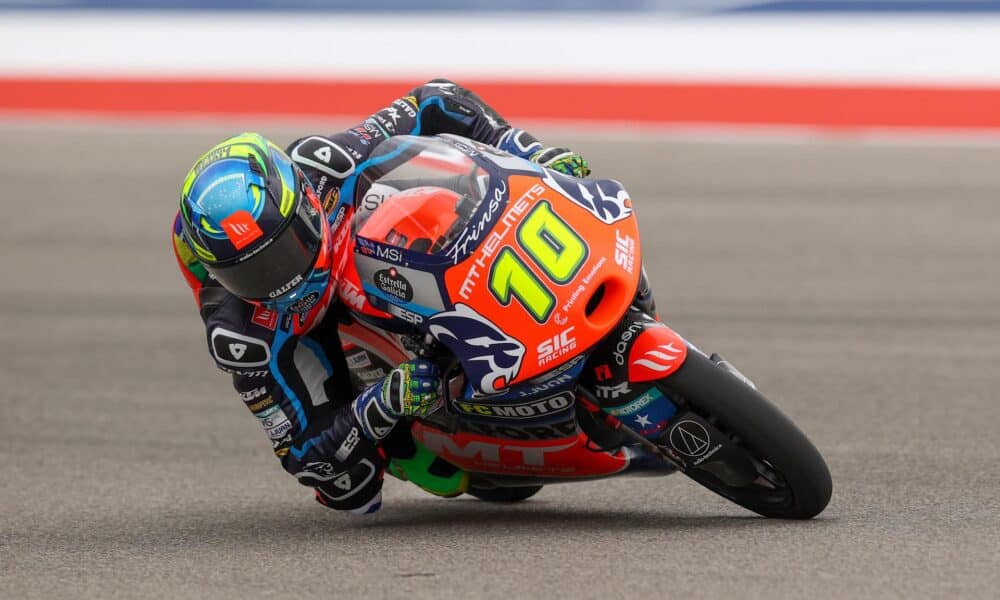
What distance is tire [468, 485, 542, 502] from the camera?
5.10 metres

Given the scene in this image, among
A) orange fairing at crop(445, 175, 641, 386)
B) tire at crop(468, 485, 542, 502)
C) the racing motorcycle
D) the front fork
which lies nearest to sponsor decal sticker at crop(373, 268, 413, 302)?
the racing motorcycle

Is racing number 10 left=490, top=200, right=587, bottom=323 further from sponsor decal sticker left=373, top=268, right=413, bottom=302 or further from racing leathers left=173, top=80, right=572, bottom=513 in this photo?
racing leathers left=173, top=80, right=572, bottom=513

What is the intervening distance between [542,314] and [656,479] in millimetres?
1568

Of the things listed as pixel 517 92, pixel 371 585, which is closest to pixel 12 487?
pixel 371 585

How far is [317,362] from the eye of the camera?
454 cm

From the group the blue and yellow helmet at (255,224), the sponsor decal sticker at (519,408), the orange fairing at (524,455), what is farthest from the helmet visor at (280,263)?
the orange fairing at (524,455)

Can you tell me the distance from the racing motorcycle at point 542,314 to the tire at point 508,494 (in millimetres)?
663

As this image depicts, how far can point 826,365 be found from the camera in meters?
7.34

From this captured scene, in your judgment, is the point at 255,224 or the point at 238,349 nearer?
the point at 255,224

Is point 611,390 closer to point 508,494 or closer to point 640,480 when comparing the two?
point 508,494

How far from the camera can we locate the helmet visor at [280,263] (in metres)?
4.05

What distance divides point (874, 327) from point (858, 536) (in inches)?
162

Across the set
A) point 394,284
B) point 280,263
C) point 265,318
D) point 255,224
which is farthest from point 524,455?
point 255,224

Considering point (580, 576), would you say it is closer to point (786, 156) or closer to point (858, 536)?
point (858, 536)
